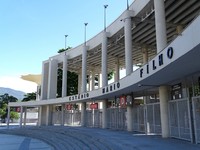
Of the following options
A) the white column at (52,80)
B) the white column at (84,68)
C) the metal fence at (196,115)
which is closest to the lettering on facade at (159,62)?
the metal fence at (196,115)

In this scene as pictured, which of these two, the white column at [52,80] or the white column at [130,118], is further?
the white column at [52,80]

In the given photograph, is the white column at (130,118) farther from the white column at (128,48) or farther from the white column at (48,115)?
the white column at (48,115)

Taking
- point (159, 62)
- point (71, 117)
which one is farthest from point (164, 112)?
point (71, 117)

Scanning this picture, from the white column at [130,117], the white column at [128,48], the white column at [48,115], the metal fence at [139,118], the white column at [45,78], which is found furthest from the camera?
the white column at [45,78]

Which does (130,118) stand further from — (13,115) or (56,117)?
(13,115)

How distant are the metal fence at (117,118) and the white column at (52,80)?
13946 millimetres

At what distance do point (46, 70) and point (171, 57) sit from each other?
33.2m

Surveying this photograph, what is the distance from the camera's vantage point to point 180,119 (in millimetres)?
14555

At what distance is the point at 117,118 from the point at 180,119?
35.9 ft

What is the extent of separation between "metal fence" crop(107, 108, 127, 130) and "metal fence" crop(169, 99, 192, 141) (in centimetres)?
830

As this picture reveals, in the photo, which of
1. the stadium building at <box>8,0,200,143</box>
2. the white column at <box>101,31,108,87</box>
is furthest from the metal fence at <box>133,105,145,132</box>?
the white column at <box>101,31,108,87</box>

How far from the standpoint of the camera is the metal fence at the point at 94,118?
29422 millimetres

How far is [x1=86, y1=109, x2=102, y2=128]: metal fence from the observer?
96.5 ft

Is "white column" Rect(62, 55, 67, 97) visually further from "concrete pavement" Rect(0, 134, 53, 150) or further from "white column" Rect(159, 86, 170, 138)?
"white column" Rect(159, 86, 170, 138)
